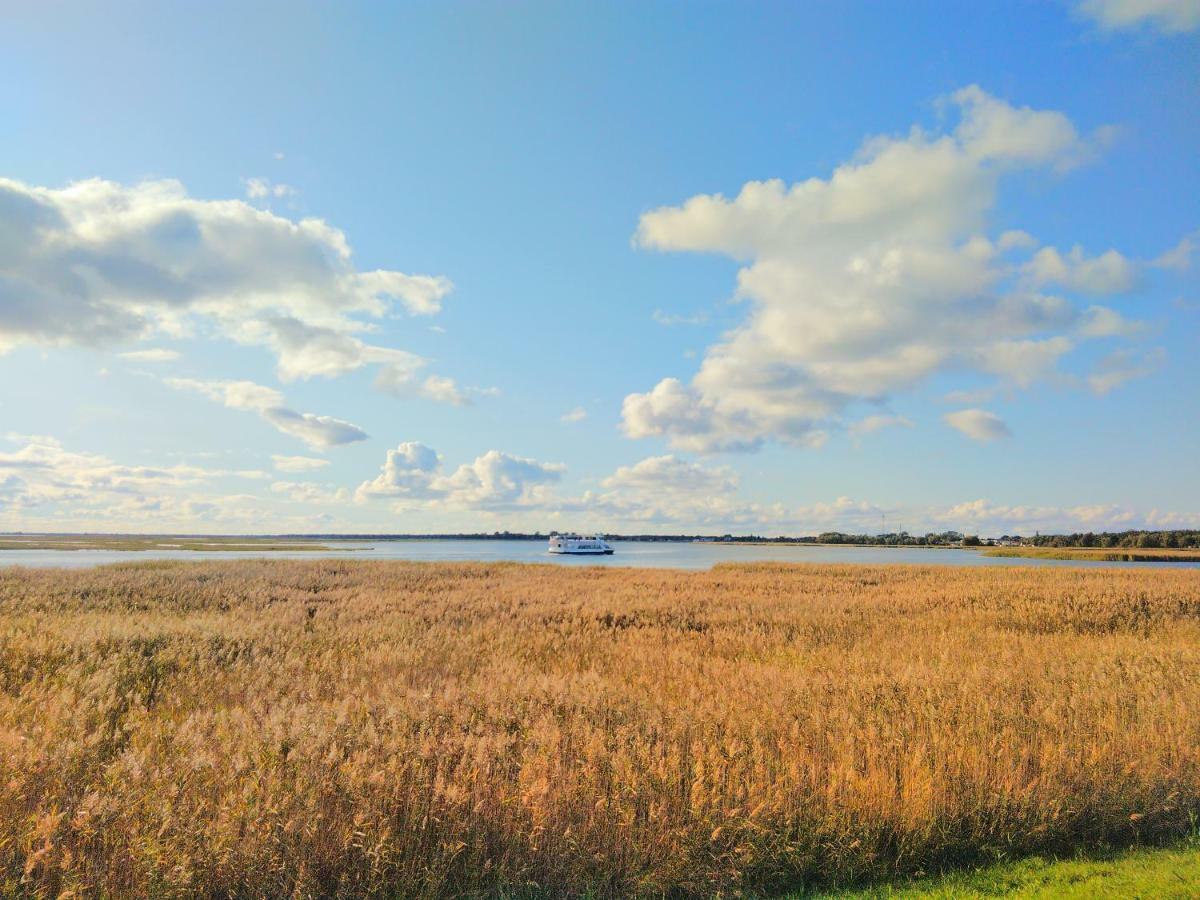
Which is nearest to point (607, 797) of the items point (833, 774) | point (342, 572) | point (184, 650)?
point (833, 774)

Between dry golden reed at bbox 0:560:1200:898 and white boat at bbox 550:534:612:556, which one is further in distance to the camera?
white boat at bbox 550:534:612:556

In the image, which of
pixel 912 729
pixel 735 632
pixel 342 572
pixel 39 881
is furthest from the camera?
pixel 342 572

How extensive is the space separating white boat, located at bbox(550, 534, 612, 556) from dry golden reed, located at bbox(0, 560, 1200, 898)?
12103 centimetres

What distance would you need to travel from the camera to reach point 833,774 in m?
6.36

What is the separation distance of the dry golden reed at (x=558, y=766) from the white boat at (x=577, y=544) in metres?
121

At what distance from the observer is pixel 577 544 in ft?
440

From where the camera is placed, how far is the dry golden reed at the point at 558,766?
5.13 meters

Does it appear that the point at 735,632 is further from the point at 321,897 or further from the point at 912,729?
the point at 321,897

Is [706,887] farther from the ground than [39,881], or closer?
closer

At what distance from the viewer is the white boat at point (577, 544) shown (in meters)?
134

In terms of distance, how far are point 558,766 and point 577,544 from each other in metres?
129

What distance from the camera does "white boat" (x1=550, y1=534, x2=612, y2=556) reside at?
439 ft

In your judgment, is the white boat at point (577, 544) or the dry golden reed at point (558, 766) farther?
the white boat at point (577, 544)

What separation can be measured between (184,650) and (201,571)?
88.5 ft
